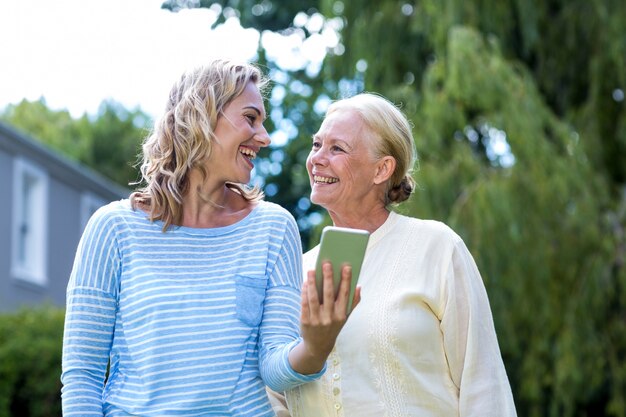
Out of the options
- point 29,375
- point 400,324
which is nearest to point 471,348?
point 400,324

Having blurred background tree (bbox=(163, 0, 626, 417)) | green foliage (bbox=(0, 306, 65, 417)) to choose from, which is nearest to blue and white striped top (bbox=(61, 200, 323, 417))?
blurred background tree (bbox=(163, 0, 626, 417))

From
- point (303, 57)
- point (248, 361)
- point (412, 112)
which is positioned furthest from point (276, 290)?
point (303, 57)

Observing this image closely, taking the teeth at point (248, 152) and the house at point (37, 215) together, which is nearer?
the teeth at point (248, 152)

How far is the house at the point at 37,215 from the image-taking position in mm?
18828

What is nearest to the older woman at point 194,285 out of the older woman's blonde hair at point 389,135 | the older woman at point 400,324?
the older woman at point 400,324

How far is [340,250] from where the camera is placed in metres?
2.62

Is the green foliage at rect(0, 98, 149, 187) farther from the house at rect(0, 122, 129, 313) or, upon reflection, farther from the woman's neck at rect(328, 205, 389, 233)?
the woman's neck at rect(328, 205, 389, 233)

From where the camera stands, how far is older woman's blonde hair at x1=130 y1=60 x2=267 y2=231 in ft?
9.91

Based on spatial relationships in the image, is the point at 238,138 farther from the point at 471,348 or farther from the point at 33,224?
the point at 33,224

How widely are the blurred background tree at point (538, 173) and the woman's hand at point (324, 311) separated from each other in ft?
22.6

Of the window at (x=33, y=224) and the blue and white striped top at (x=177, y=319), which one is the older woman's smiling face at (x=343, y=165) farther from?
the window at (x=33, y=224)

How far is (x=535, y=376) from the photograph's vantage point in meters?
9.83

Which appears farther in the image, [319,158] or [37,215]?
[37,215]

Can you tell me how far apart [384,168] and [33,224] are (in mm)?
17528
